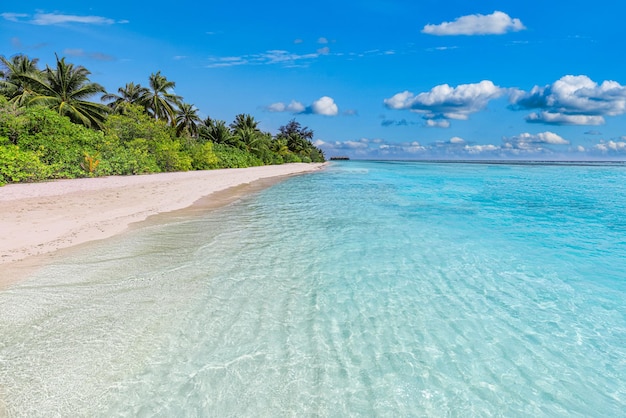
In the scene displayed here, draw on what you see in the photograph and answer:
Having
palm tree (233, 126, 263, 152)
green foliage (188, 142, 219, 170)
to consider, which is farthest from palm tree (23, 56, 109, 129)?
palm tree (233, 126, 263, 152)

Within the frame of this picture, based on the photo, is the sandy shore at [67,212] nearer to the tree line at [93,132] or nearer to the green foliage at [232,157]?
the tree line at [93,132]

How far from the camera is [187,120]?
4475cm

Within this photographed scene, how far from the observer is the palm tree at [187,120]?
4375cm

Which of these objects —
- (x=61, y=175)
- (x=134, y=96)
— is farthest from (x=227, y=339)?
(x=134, y=96)

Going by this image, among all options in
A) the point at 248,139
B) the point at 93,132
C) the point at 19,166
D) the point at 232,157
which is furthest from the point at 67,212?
the point at 248,139

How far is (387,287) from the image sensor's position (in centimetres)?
548

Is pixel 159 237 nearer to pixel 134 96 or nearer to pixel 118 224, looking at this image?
pixel 118 224

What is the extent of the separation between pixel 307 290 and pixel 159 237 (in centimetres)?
453

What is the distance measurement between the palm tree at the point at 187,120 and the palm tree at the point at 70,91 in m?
12.7

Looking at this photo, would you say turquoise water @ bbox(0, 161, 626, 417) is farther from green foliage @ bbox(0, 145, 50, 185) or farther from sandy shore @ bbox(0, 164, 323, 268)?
green foliage @ bbox(0, 145, 50, 185)

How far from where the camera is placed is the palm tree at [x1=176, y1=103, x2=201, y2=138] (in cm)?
4375

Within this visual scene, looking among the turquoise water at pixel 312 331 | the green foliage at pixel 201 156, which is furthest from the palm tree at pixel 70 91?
the turquoise water at pixel 312 331

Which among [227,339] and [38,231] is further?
[38,231]

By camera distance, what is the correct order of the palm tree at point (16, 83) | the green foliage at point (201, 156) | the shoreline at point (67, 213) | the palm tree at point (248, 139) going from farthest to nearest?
the palm tree at point (248, 139), the green foliage at point (201, 156), the palm tree at point (16, 83), the shoreline at point (67, 213)
